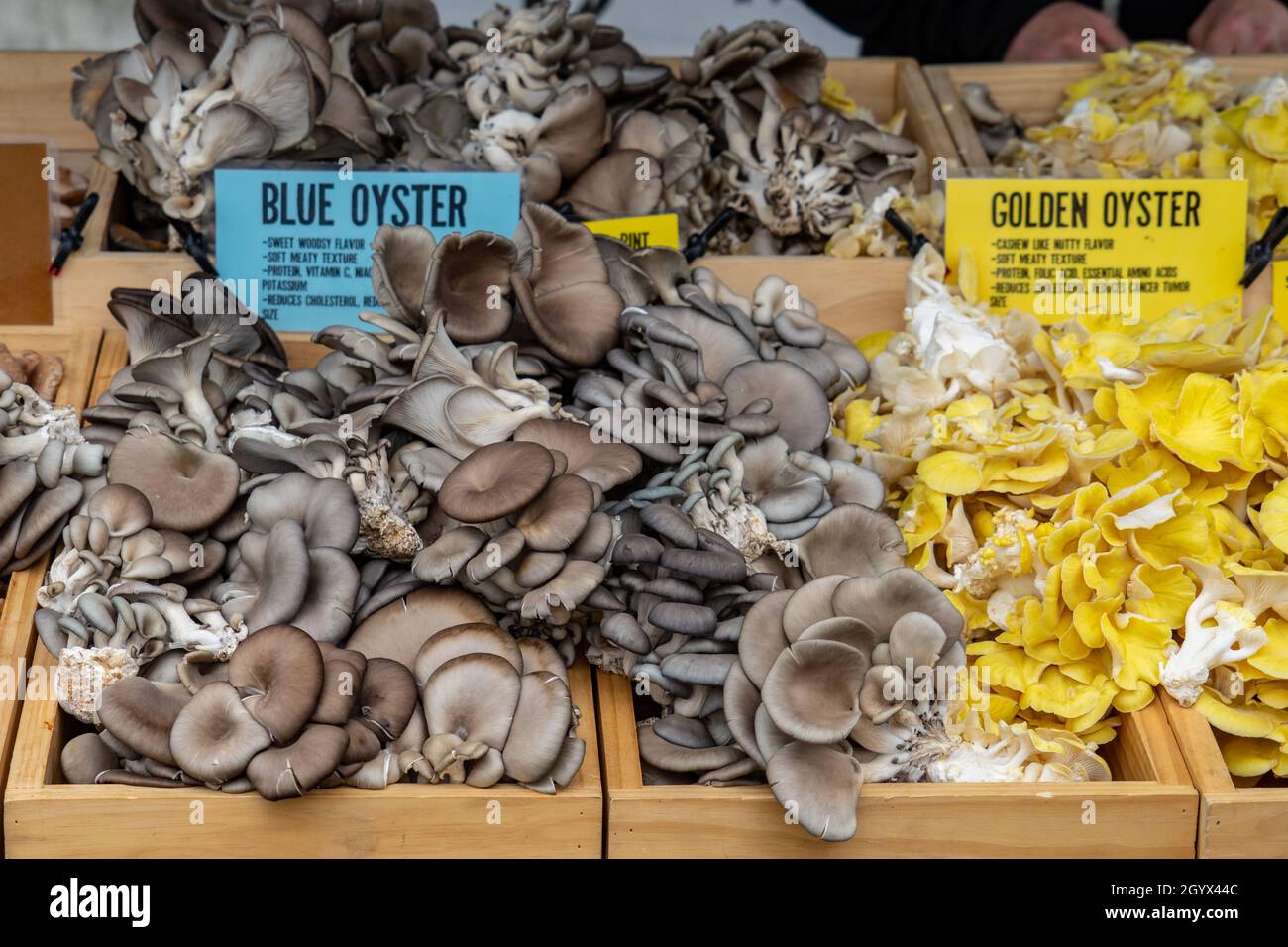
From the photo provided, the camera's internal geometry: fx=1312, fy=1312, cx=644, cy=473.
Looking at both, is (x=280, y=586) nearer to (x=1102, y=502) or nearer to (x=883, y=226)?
(x=1102, y=502)

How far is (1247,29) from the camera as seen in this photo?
3.78m

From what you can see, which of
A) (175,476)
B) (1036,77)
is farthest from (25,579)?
(1036,77)

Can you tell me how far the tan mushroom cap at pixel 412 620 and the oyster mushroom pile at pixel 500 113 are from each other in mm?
991

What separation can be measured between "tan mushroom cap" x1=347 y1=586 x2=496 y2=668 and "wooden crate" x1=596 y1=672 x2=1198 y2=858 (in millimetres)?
277

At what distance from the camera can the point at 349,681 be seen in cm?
168

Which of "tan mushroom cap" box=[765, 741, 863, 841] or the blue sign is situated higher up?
the blue sign

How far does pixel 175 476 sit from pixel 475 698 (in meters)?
0.60

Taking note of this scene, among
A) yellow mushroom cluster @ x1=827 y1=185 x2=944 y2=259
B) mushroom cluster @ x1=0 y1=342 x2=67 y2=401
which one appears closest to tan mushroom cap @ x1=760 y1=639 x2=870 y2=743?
yellow mushroom cluster @ x1=827 y1=185 x2=944 y2=259

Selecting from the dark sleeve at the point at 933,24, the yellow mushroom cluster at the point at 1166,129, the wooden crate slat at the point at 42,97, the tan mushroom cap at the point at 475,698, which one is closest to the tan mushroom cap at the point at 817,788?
the tan mushroom cap at the point at 475,698

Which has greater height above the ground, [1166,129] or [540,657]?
[1166,129]

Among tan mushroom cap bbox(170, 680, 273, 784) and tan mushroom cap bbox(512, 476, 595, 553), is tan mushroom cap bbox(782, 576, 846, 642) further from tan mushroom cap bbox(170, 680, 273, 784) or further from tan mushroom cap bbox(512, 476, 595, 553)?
tan mushroom cap bbox(170, 680, 273, 784)

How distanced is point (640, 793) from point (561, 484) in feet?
1.39

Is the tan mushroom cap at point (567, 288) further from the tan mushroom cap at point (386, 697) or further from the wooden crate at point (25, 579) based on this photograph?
the wooden crate at point (25, 579)

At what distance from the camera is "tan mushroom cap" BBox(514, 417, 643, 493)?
1863 mm
